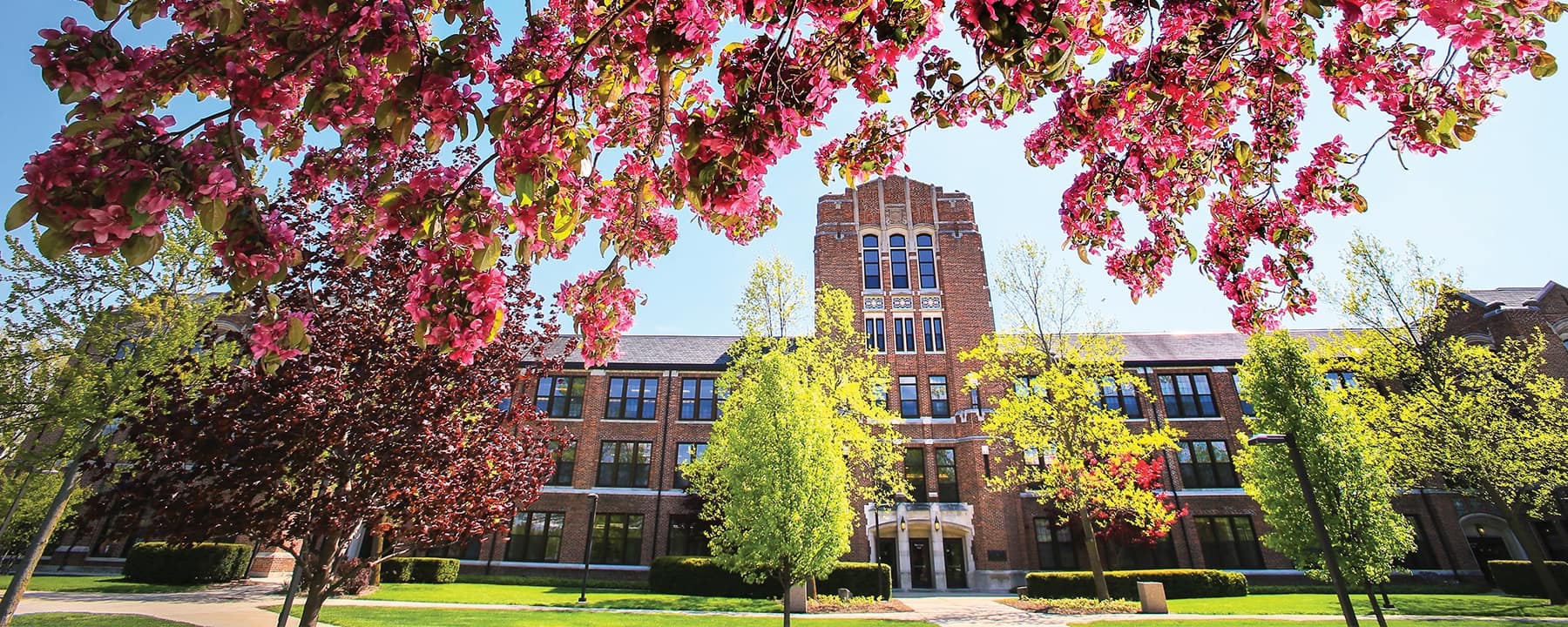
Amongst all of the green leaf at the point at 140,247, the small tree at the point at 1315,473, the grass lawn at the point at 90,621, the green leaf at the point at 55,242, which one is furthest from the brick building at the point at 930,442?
the green leaf at the point at 55,242

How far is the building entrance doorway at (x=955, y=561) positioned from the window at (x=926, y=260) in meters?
10.6

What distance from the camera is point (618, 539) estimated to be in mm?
24219

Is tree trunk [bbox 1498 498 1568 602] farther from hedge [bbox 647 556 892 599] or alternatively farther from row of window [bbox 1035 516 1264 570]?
hedge [bbox 647 556 892 599]

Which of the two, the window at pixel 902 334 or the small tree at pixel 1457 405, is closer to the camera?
the small tree at pixel 1457 405

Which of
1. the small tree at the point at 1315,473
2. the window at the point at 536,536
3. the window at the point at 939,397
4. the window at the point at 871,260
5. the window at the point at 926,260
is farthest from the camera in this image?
the window at the point at 871,260

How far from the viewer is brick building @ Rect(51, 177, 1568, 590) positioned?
2255 centimetres

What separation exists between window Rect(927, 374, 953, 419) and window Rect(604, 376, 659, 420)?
1166 centimetres

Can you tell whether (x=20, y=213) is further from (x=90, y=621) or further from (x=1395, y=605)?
(x=1395, y=605)

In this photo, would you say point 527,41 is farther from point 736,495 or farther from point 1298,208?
point 736,495

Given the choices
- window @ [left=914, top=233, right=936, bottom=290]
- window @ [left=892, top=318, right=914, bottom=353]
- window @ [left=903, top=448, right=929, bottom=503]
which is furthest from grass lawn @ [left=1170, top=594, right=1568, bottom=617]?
window @ [left=914, top=233, right=936, bottom=290]

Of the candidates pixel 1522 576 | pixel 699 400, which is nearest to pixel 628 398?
pixel 699 400

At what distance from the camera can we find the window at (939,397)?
2473cm

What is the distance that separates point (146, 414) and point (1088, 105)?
29.5 feet

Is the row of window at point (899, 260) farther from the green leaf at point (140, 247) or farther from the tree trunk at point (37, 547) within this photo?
the green leaf at point (140, 247)
